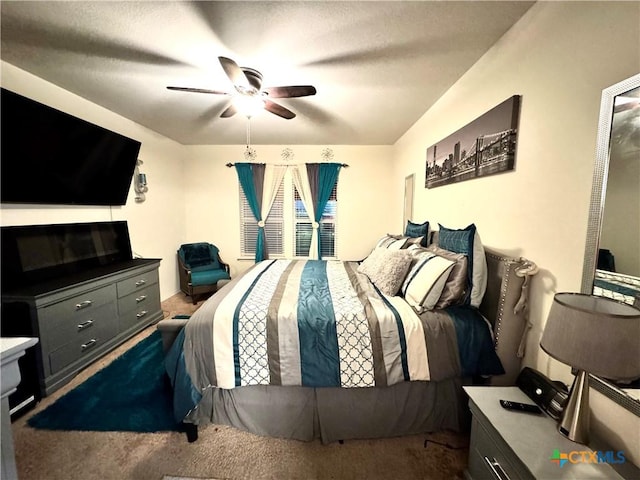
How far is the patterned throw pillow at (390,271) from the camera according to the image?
185cm

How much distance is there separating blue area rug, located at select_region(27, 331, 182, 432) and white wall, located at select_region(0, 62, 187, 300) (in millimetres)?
1498

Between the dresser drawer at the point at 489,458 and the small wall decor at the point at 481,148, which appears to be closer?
the dresser drawer at the point at 489,458

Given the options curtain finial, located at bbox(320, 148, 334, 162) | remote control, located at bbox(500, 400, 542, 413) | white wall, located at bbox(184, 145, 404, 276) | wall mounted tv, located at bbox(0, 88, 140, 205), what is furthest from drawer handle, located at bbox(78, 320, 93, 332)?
curtain finial, located at bbox(320, 148, 334, 162)

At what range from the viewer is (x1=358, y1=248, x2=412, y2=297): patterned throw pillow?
185cm

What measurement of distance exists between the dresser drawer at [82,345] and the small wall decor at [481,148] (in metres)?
3.53

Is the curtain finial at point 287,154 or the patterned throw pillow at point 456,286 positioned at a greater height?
the curtain finial at point 287,154

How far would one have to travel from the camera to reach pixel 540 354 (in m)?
1.34

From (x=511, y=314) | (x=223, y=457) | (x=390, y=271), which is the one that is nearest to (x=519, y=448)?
(x=511, y=314)

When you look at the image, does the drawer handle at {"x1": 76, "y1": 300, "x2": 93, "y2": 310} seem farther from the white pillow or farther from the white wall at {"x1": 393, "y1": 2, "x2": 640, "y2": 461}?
the white wall at {"x1": 393, "y1": 2, "x2": 640, "y2": 461}

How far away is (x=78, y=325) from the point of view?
2.06 metres

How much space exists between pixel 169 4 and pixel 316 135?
2.41m

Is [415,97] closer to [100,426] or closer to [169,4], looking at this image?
[169,4]

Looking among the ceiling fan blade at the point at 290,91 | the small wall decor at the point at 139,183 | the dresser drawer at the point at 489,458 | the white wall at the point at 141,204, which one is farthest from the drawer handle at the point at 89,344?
the dresser drawer at the point at 489,458

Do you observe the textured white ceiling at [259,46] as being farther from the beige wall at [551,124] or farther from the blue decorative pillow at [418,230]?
the blue decorative pillow at [418,230]
